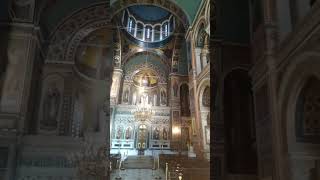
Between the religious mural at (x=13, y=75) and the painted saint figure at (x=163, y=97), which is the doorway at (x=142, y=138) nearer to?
the painted saint figure at (x=163, y=97)

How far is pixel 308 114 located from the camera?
6371 millimetres

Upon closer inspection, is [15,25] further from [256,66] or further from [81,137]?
[256,66]

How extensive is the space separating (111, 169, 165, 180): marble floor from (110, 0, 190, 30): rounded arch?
118 inches

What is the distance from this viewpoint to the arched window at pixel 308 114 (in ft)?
20.5

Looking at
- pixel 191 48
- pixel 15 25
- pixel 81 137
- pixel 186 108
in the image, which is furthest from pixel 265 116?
pixel 15 25

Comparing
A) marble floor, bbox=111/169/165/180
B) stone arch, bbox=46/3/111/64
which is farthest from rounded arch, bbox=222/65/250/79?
stone arch, bbox=46/3/111/64

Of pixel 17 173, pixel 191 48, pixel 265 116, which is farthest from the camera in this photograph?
pixel 191 48

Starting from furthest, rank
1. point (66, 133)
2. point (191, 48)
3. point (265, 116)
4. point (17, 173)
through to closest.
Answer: point (191, 48) → point (265, 116) → point (66, 133) → point (17, 173)

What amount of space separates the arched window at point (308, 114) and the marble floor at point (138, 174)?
2.56 meters

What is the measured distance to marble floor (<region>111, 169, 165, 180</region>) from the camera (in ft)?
20.5

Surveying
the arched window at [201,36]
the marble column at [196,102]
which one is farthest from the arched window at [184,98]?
the arched window at [201,36]

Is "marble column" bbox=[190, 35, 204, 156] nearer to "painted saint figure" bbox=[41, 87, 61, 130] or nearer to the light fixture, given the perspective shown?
the light fixture

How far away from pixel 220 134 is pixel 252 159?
2.70 ft

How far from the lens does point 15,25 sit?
21.6 ft
